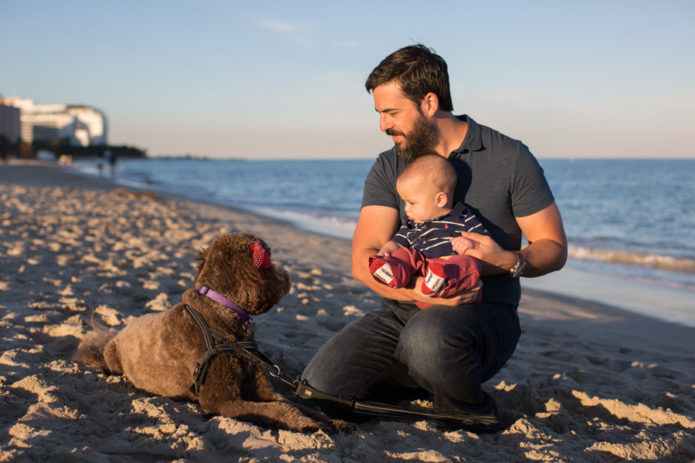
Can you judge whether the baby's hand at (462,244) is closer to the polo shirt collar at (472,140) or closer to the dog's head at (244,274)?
the polo shirt collar at (472,140)

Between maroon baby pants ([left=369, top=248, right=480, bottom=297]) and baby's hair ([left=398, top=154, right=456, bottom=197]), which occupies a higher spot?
baby's hair ([left=398, top=154, right=456, bottom=197])

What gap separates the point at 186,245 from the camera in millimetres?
7973

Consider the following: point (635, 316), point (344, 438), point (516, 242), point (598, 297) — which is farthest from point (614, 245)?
point (344, 438)

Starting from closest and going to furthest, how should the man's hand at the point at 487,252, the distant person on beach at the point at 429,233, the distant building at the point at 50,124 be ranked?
1. the distant person on beach at the point at 429,233
2. the man's hand at the point at 487,252
3. the distant building at the point at 50,124

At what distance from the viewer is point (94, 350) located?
311 cm

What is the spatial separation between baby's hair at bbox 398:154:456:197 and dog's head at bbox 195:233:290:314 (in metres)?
0.88

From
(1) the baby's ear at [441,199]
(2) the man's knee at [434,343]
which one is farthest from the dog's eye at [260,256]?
(1) the baby's ear at [441,199]

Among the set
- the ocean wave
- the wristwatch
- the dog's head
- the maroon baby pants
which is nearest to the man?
the wristwatch

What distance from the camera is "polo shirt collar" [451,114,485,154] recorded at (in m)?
2.96

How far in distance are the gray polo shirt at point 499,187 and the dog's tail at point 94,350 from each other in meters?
2.24

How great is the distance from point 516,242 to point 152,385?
2133 millimetres

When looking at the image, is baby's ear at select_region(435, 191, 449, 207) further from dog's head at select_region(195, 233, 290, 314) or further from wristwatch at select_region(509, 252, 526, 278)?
dog's head at select_region(195, 233, 290, 314)

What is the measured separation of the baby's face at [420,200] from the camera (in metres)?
2.72

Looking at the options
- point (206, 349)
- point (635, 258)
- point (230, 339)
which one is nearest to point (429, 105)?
point (230, 339)
